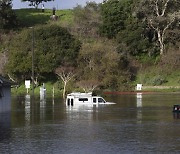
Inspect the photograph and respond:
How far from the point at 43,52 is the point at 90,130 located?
45.6 metres

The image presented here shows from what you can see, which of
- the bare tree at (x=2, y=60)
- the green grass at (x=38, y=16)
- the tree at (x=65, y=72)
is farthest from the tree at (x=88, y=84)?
the green grass at (x=38, y=16)

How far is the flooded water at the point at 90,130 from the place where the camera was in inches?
959

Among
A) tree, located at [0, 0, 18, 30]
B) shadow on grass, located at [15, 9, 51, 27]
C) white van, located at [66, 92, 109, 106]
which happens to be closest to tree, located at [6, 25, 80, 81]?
tree, located at [0, 0, 18, 30]

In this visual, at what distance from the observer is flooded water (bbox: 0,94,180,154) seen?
24.4 meters

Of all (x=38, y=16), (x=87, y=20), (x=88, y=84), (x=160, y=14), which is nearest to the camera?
(x=88, y=84)

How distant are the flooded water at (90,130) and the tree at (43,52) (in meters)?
28.3

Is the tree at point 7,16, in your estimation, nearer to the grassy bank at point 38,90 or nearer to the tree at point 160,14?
the grassy bank at point 38,90

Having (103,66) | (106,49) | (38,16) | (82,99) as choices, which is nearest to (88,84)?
(103,66)

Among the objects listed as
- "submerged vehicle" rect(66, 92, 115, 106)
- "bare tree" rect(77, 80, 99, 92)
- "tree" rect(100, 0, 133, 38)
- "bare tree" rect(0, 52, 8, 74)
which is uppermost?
"tree" rect(100, 0, 133, 38)

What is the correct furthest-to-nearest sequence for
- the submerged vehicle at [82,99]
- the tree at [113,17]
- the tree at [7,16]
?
the tree at [7,16]
the tree at [113,17]
the submerged vehicle at [82,99]

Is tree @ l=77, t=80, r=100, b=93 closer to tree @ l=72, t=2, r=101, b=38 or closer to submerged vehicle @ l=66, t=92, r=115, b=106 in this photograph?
tree @ l=72, t=2, r=101, b=38

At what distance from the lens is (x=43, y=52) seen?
247 feet

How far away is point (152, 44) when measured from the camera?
81.4 metres

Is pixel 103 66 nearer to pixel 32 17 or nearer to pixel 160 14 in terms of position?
pixel 160 14
